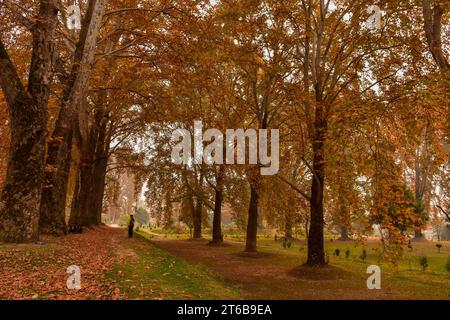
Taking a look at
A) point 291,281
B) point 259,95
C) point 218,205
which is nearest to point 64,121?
point 291,281

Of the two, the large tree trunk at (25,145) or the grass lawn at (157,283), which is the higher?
the large tree trunk at (25,145)

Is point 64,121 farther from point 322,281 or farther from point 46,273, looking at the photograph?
point 322,281

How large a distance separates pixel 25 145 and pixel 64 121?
4184 millimetres

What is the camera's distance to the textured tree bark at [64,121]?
15070 millimetres

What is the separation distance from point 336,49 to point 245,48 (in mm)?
4920

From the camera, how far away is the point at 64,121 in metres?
15.2

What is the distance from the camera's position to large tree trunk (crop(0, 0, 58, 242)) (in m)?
10.9

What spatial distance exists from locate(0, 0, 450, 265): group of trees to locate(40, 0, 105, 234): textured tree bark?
6 cm

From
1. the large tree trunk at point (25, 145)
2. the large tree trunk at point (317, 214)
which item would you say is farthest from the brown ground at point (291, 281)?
the large tree trunk at point (25, 145)

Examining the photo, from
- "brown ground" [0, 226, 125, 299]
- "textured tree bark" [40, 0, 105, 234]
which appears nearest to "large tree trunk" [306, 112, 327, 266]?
"brown ground" [0, 226, 125, 299]

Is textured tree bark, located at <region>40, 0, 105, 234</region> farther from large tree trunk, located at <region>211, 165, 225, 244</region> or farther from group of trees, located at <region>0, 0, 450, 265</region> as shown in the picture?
large tree trunk, located at <region>211, 165, 225, 244</region>

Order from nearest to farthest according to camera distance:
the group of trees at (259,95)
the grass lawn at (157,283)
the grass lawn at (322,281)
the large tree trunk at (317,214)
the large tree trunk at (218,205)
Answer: the grass lawn at (157,283)
the group of trees at (259,95)
the grass lawn at (322,281)
the large tree trunk at (317,214)
the large tree trunk at (218,205)

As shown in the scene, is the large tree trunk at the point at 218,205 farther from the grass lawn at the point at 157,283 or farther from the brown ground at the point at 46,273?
the brown ground at the point at 46,273

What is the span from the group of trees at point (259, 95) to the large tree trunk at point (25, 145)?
0.11 ft
